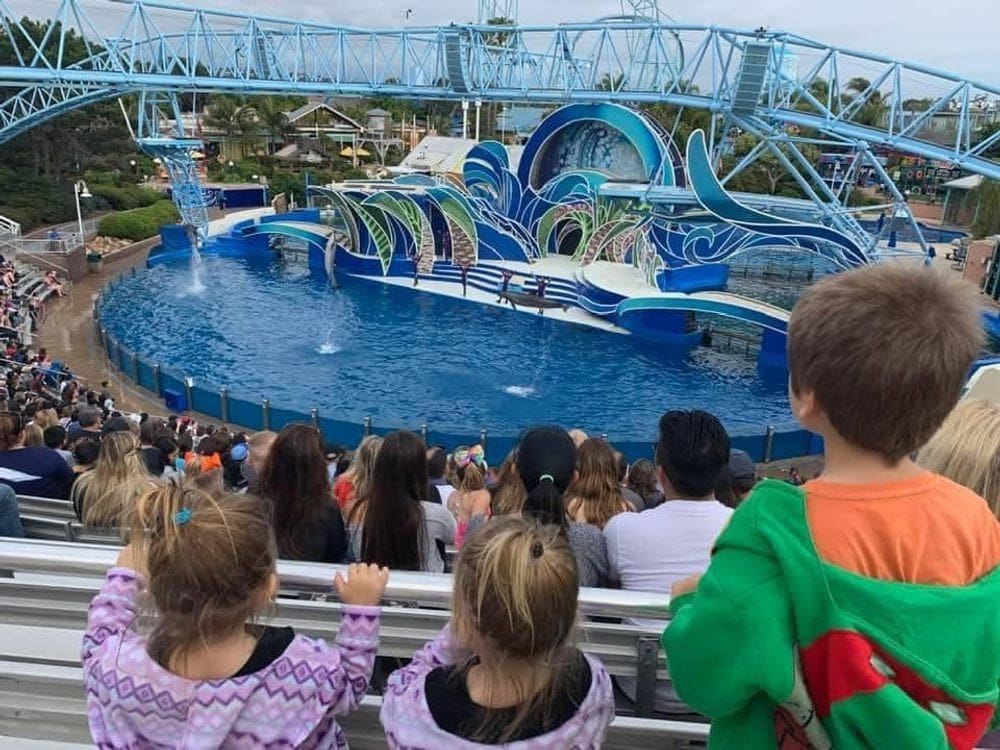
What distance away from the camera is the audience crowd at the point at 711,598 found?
994 mm

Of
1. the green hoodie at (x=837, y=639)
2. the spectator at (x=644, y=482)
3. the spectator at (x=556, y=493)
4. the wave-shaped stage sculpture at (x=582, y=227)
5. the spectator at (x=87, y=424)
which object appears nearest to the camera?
the green hoodie at (x=837, y=639)

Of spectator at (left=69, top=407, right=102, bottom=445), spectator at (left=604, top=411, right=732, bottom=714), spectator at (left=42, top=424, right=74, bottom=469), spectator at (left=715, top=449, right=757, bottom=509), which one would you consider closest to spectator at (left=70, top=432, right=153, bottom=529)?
spectator at (left=42, top=424, right=74, bottom=469)

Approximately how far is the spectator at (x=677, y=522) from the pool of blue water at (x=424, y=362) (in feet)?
24.9

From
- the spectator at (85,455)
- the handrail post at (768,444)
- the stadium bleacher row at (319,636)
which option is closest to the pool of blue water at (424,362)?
the handrail post at (768,444)

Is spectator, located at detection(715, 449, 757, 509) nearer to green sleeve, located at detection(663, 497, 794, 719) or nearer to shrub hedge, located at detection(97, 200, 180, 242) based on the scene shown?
green sleeve, located at detection(663, 497, 794, 719)

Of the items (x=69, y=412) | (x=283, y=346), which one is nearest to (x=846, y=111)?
(x=283, y=346)

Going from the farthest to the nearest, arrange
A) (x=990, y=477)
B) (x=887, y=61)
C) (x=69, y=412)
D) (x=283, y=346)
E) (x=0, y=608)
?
1. (x=887, y=61)
2. (x=283, y=346)
3. (x=69, y=412)
4. (x=0, y=608)
5. (x=990, y=477)

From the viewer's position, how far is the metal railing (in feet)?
5.37

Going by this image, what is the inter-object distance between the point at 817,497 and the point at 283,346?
48.1ft

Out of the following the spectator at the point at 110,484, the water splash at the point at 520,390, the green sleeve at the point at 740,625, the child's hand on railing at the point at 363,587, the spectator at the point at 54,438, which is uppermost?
the green sleeve at the point at 740,625

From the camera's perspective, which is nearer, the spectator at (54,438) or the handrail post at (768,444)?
the spectator at (54,438)

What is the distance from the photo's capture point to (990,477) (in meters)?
1.53

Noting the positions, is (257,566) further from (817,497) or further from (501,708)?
(817,497)

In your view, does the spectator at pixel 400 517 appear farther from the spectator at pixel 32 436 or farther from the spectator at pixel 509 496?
the spectator at pixel 32 436
